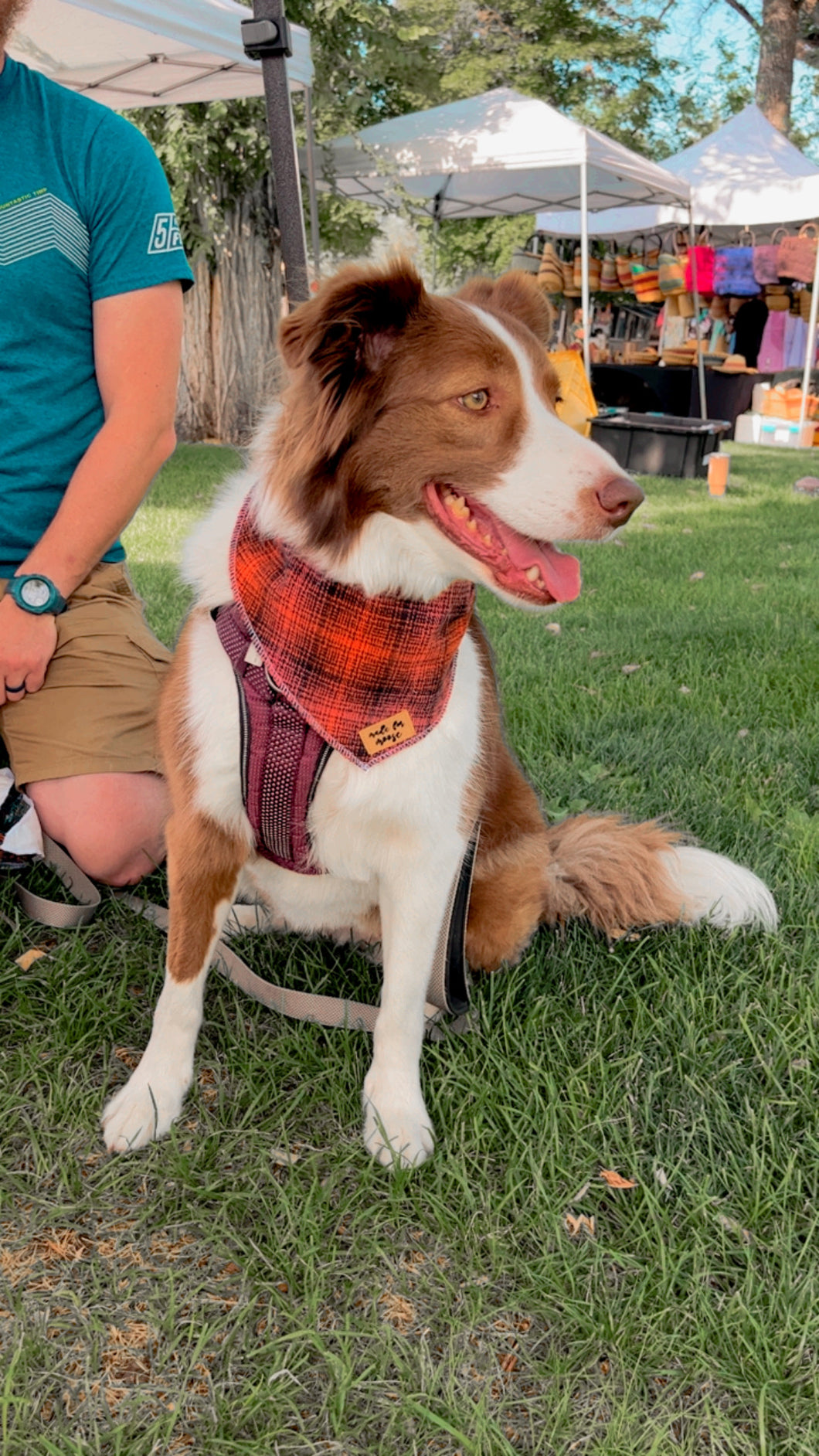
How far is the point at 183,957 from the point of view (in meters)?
1.89

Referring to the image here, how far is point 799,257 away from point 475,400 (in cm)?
1413

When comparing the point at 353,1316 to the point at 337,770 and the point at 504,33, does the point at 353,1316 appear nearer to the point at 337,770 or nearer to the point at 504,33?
the point at 337,770

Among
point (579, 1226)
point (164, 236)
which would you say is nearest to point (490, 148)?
point (164, 236)

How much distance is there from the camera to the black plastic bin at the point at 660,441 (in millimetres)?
10266

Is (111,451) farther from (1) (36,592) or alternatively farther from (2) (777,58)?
(2) (777,58)

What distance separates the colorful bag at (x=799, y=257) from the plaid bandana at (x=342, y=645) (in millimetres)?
13919

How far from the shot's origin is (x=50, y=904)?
236 centimetres

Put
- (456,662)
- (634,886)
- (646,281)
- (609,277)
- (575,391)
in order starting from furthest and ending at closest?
(609,277) → (646,281) → (575,391) → (634,886) → (456,662)

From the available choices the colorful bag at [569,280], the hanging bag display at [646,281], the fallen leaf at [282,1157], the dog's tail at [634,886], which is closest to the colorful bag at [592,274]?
the colorful bag at [569,280]

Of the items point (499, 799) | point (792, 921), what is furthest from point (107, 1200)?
point (792, 921)

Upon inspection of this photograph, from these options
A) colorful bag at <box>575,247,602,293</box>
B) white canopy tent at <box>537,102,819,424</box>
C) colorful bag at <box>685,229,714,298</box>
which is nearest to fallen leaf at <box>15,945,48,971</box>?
colorful bag at <box>685,229,714,298</box>

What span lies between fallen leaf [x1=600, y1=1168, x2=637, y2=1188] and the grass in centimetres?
1

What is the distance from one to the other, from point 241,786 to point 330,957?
71cm

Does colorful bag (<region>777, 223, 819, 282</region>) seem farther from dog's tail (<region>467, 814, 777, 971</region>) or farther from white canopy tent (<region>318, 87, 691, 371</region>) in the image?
dog's tail (<region>467, 814, 777, 971</region>)
